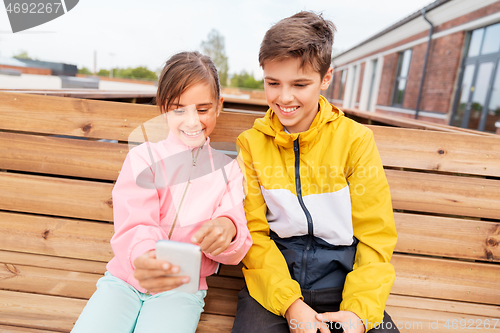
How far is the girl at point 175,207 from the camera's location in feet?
4.08

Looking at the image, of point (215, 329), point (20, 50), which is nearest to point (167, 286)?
point (215, 329)

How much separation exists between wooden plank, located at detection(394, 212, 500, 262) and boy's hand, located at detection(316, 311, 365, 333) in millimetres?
741

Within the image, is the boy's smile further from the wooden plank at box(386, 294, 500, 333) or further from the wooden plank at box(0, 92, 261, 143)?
the wooden plank at box(386, 294, 500, 333)

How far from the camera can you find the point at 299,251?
1442 millimetres

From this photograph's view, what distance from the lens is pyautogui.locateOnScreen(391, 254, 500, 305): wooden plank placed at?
1.78m

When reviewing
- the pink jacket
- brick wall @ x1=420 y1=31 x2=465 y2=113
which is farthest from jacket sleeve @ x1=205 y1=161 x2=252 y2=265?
brick wall @ x1=420 y1=31 x2=465 y2=113

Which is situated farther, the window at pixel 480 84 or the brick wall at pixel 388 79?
the brick wall at pixel 388 79

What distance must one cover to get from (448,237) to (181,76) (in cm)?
168

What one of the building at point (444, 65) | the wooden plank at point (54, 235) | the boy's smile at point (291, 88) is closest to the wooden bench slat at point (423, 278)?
the wooden plank at point (54, 235)

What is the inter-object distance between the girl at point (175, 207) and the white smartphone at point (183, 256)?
0.69 feet

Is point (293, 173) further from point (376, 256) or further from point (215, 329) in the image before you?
point (215, 329)

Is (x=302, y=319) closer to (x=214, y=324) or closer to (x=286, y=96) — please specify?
(x=214, y=324)

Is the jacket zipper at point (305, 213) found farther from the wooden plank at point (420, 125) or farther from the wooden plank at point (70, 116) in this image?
the wooden plank at point (420, 125)

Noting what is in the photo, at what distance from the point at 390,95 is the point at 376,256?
14579 millimetres
